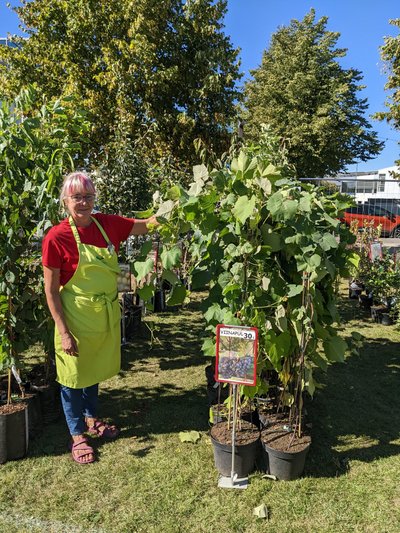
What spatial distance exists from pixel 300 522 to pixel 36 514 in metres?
1.40

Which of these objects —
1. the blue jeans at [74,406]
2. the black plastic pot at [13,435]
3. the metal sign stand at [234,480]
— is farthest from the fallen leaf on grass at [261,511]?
the black plastic pot at [13,435]

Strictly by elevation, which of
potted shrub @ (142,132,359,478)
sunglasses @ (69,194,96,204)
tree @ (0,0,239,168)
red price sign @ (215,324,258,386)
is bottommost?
red price sign @ (215,324,258,386)

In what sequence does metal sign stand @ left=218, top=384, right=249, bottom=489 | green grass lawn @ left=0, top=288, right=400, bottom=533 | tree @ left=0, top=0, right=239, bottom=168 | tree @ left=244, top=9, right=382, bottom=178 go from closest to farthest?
green grass lawn @ left=0, top=288, right=400, bottom=533, metal sign stand @ left=218, top=384, right=249, bottom=489, tree @ left=0, top=0, right=239, bottom=168, tree @ left=244, top=9, right=382, bottom=178

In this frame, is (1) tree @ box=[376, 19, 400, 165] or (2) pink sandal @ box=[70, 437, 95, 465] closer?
(2) pink sandal @ box=[70, 437, 95, 465]

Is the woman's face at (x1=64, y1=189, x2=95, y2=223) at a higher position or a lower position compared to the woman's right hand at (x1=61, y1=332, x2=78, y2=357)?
higher

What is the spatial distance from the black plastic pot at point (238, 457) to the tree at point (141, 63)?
9.45 m

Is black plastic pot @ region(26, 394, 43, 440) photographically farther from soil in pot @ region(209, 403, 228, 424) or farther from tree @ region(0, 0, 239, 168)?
tree @ region(0, 0, 239, 168)

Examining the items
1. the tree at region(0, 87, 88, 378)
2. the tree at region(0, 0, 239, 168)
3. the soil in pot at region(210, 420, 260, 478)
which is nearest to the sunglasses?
the tree at region(0, 87, 88, 378)

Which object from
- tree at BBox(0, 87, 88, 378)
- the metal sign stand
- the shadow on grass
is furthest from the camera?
the shadow on grass

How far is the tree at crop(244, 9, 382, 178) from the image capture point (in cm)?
1969

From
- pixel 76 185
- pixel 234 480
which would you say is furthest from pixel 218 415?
pixel 76 185

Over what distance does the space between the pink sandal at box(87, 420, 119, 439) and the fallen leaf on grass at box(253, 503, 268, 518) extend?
117 cm

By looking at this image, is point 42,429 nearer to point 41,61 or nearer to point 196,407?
point 196,407

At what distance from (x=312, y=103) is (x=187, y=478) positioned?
20791mm
